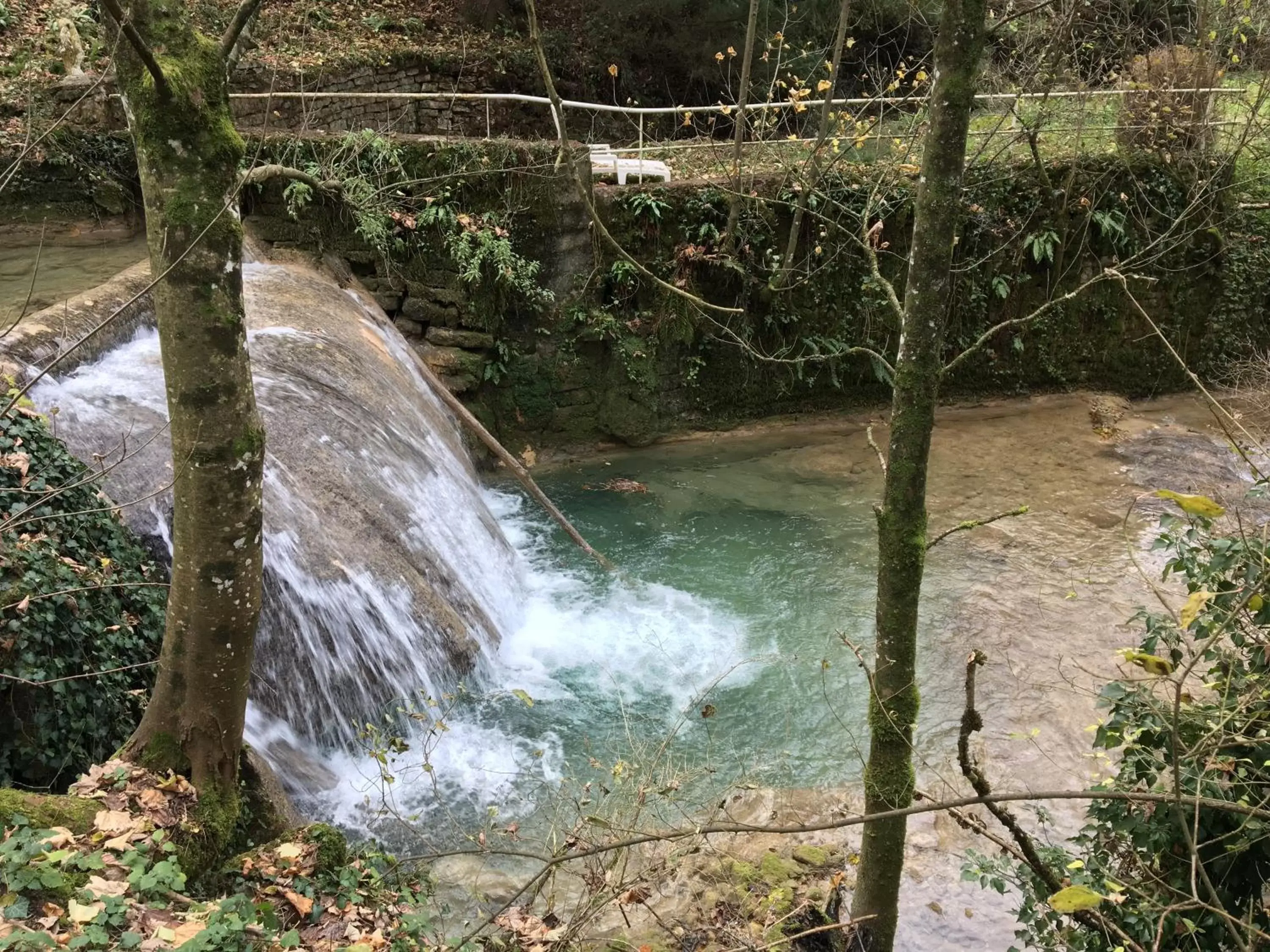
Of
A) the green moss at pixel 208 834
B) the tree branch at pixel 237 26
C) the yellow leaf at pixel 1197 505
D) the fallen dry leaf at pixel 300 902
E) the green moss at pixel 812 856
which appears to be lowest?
the green moss at pixel 812 856

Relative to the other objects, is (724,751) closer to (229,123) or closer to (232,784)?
(232,784)

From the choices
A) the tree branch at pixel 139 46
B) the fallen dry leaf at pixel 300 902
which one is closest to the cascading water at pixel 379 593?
the fallen dry leaf at pixel 300 902

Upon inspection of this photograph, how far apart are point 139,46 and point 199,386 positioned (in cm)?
115

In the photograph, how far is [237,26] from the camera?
3150mm

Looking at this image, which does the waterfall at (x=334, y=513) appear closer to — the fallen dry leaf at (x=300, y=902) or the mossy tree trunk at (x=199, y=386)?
the mossy tree trunk at (x=199, y=386)

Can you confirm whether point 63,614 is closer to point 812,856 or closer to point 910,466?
point 910,466

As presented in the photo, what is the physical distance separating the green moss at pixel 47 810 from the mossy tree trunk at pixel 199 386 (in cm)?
38

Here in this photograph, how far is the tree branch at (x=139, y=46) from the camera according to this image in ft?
8.73

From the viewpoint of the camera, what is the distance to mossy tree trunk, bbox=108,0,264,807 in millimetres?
3131

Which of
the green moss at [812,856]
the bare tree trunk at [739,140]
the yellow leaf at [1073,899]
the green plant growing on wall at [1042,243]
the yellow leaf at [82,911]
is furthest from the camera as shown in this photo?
the green plant growing on wall at [1042,243]

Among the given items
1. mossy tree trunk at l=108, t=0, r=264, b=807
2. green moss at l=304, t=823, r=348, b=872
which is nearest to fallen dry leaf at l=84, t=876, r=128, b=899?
mossy tree trunk at l=108, t=0, r=264, b=807

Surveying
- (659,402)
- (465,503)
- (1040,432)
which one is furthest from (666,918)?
(1040,432)

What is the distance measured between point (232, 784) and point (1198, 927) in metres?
3.78

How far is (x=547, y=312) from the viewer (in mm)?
10836
